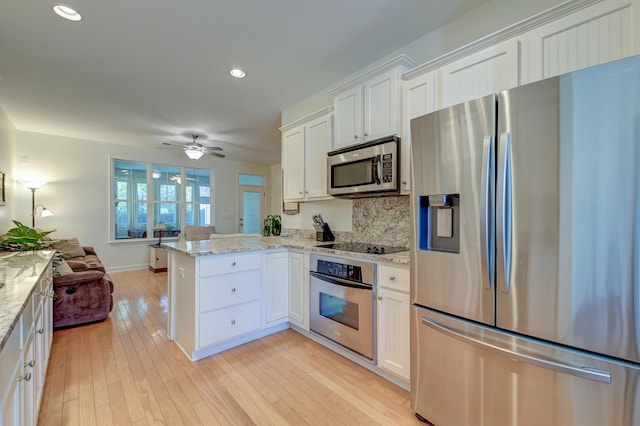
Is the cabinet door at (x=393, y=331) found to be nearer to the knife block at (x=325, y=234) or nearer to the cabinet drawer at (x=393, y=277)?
the cabinet drawer at (x=393, y=277)

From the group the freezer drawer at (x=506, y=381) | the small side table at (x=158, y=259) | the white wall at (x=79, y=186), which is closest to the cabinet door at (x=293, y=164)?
the freezer drawer at (x=506, y=381)

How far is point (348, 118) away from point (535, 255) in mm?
1870

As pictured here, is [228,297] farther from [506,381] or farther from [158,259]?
[158,259]

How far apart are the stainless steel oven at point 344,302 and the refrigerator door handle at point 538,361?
66 cm

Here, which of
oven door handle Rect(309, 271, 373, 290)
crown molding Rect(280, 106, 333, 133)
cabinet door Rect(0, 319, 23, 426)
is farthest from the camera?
crown molding Rect(280, 106, 333, 133)

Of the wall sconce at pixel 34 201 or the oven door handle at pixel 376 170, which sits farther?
the wall sconce at pixel 34 201

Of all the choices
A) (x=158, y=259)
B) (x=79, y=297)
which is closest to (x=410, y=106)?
(x=79, y=297)

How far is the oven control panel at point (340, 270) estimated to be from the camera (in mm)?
2139

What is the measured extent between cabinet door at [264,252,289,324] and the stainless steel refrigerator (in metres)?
1.50

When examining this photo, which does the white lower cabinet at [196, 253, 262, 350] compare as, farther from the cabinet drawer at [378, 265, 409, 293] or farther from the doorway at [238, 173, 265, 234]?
the doorway at [238, 173, 265, 234]

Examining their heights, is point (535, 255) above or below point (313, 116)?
below

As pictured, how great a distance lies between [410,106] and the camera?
6.89 feet

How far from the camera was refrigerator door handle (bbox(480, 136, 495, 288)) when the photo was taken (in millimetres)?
1293

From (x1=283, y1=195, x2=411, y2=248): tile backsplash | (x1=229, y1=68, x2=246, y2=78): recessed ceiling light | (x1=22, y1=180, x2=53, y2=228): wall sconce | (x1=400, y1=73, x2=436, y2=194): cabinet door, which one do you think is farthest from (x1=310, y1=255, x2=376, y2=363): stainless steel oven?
(x1=22, y1=180, x2=53, y2=228): wall sconce
